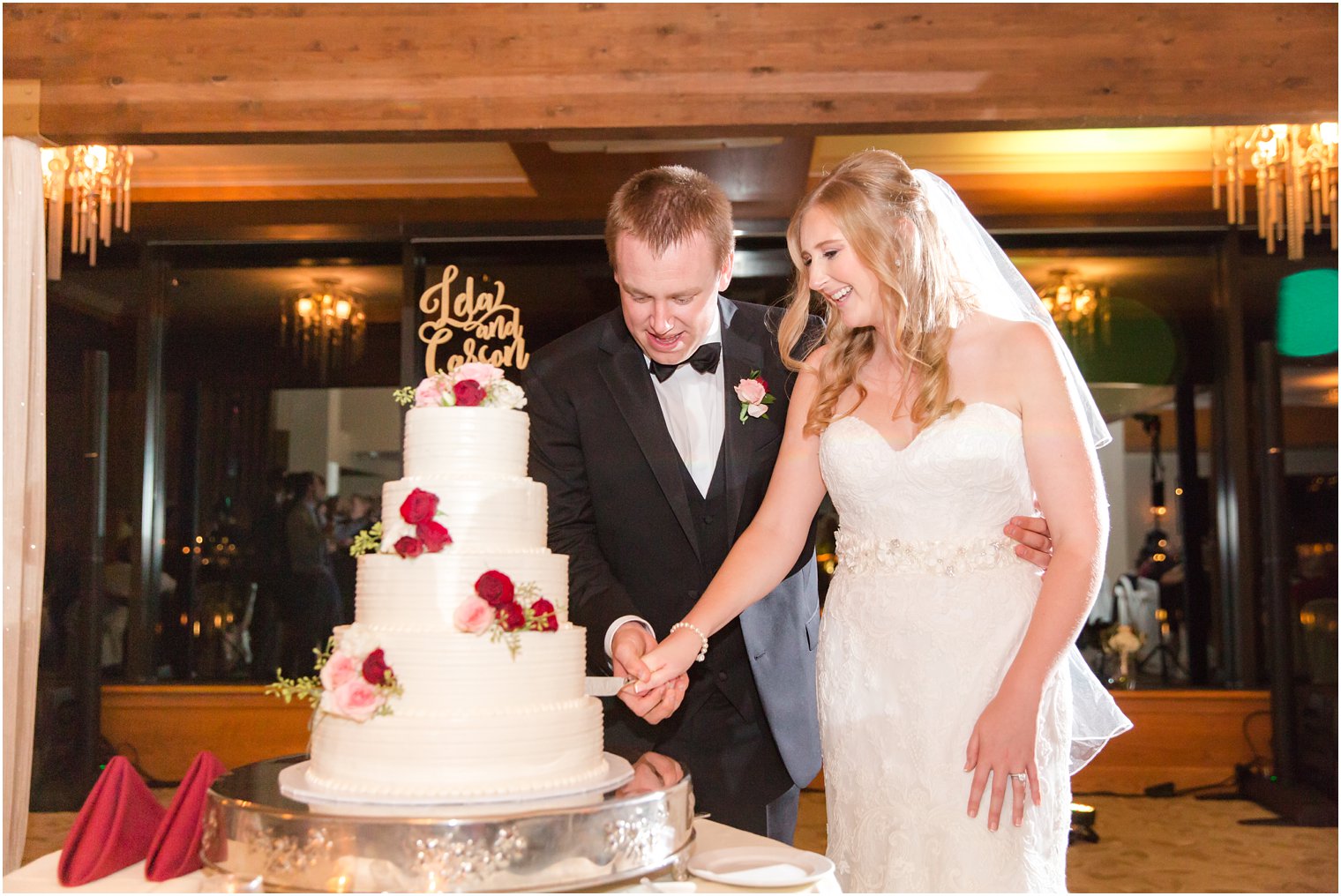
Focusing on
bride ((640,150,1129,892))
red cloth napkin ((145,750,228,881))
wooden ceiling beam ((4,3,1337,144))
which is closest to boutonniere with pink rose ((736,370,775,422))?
bride ((640,150,1129,892))

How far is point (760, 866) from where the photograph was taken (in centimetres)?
179

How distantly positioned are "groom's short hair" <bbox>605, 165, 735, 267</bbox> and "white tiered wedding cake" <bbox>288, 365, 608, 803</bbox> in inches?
29.7

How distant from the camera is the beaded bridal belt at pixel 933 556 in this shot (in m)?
2.26

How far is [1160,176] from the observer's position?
7.26 meters

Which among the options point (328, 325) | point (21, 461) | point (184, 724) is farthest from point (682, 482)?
point (184, 724)

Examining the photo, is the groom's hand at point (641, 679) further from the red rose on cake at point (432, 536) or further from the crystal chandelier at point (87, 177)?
the crystal chandelier at point (87, 177)

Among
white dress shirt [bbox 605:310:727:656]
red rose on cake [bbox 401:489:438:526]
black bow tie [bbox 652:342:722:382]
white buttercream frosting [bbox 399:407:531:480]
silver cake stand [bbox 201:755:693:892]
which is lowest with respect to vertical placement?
silver cake stand [bbox 201:755:693:892]

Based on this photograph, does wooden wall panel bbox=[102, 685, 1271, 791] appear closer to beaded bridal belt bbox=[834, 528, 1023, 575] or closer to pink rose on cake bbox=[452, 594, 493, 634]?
beaded bridal belt bbox=[834, 528, 1023, 575]

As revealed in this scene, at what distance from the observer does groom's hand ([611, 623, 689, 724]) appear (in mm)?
2277

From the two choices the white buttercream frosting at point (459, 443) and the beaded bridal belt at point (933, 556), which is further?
the beaded bridal belt at point (933, 556)

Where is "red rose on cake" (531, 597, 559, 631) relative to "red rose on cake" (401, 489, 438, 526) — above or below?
below

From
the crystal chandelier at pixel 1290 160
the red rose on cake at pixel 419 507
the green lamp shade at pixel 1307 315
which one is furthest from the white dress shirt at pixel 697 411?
the green lamp shade at pixel 1307 315

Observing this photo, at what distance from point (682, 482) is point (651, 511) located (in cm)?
11

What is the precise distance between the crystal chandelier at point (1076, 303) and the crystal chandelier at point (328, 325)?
14.5 ft
